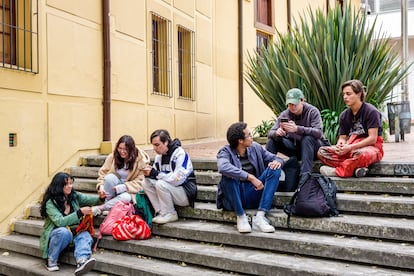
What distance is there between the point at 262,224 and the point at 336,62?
12.8ft

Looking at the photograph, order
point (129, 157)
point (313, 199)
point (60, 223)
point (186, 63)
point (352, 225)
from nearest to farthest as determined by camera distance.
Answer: point (352, 225)
point (313, 199)
point (60, 223)
point (129, 157)
point (186, 63)

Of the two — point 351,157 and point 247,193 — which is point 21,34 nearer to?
point 247,193

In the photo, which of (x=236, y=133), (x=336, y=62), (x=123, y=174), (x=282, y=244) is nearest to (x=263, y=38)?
(x=336, y=62)

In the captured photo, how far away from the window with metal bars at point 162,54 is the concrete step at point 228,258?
15.5 ft

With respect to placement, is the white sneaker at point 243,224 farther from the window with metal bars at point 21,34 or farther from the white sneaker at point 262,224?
the window with metal bars at point 21,34

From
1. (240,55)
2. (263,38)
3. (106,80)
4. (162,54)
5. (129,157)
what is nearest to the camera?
(129,157)

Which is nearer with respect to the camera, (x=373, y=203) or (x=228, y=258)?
(x=228, y=258)

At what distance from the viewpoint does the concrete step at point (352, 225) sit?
4148 millimetres

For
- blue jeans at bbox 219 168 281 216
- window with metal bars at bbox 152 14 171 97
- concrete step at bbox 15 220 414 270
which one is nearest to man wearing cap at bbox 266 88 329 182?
blue jeans at bbox 219 168 281 216

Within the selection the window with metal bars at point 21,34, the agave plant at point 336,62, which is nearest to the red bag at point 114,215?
the window with metal bars at point 21,34

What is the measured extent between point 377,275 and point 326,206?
0.99 meters

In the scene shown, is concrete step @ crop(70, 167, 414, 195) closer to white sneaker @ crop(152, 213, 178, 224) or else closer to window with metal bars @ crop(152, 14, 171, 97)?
white sneaker @ crop(152, 213, 178, 224)

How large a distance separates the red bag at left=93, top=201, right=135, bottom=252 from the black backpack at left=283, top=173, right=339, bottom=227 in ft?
5.98

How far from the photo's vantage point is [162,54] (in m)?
9.47
